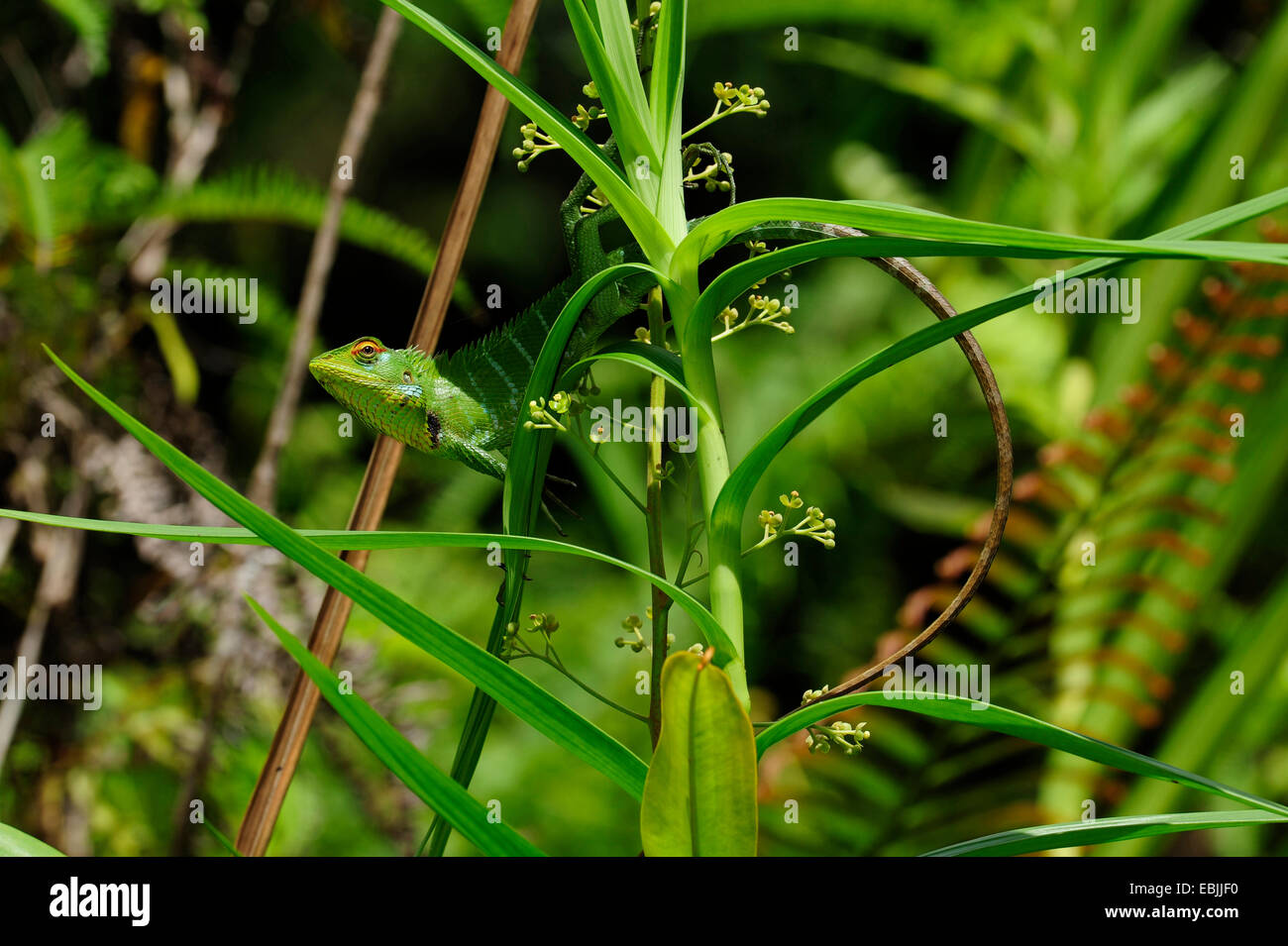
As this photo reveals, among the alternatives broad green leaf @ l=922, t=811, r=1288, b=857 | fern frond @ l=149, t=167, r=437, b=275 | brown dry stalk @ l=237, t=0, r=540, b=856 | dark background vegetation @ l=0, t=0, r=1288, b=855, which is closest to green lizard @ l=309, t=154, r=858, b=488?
brown dry stalk @ l=237, t=0, r=540, b=856

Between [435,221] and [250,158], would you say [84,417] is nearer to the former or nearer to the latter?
[250,158]

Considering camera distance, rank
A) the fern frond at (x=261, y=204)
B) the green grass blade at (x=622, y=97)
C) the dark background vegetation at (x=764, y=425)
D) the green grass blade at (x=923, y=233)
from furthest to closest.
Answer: the fern frond at (x=261, y=204)
the dark background vegetation at (x=764, y=425)
the green grass blade at (x=622, y=97)
the green grass blade at (x=923, y=233)

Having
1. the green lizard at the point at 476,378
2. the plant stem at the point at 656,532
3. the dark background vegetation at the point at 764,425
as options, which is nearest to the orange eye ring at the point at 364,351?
the green lizard at the point at 476,378

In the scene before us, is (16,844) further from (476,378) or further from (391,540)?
(476,378)

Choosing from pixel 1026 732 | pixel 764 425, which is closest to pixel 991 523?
pixel 1026 732

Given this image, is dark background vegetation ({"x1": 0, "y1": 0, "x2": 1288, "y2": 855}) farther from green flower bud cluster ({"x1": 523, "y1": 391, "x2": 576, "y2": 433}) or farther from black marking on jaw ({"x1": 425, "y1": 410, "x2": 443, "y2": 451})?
green flower bud cluster ({"x1": 523, "y1": 391, "x2": 576, "y2": 433})

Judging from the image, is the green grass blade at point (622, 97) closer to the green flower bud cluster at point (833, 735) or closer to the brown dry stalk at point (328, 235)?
the green flower bud cluster at point (833, 735)

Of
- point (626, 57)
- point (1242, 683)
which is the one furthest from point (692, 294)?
point (1242, 683)
